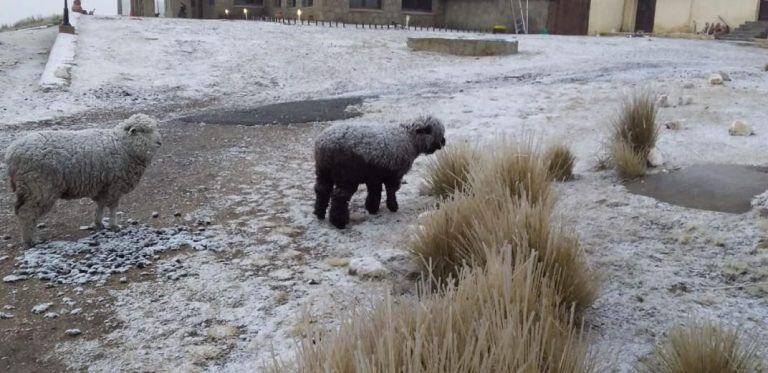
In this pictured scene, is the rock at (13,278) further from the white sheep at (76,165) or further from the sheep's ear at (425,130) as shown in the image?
the sheep's ear at (425,130)

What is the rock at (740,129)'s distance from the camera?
6645mm

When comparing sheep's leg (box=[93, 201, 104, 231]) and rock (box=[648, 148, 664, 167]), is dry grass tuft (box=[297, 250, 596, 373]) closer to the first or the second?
sheep's leg (box=[93, 201, 104, 231])

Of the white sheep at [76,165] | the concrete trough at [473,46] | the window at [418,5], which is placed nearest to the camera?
the white sheep at [76,165]

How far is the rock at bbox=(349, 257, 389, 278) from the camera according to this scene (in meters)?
3.83

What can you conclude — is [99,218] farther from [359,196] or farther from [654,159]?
[654,159]

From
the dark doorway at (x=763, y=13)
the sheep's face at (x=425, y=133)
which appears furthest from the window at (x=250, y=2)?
the sheep's face at (x=425, y=133)

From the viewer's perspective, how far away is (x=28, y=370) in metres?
3.00

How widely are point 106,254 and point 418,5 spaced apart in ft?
89.2

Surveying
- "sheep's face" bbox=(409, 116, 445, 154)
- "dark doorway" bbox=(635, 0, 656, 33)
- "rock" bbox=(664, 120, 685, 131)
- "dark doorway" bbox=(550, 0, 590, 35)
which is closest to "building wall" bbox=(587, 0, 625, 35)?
"dark doorway" bbox=(550, 0, 590, 35)

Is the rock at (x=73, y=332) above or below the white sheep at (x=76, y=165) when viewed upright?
below

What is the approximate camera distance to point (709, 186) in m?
5.01

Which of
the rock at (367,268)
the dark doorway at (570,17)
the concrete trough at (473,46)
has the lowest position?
the rock at (367,268)

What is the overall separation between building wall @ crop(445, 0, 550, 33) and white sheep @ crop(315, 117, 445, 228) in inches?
955

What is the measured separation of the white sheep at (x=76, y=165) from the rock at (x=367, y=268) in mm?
2028
